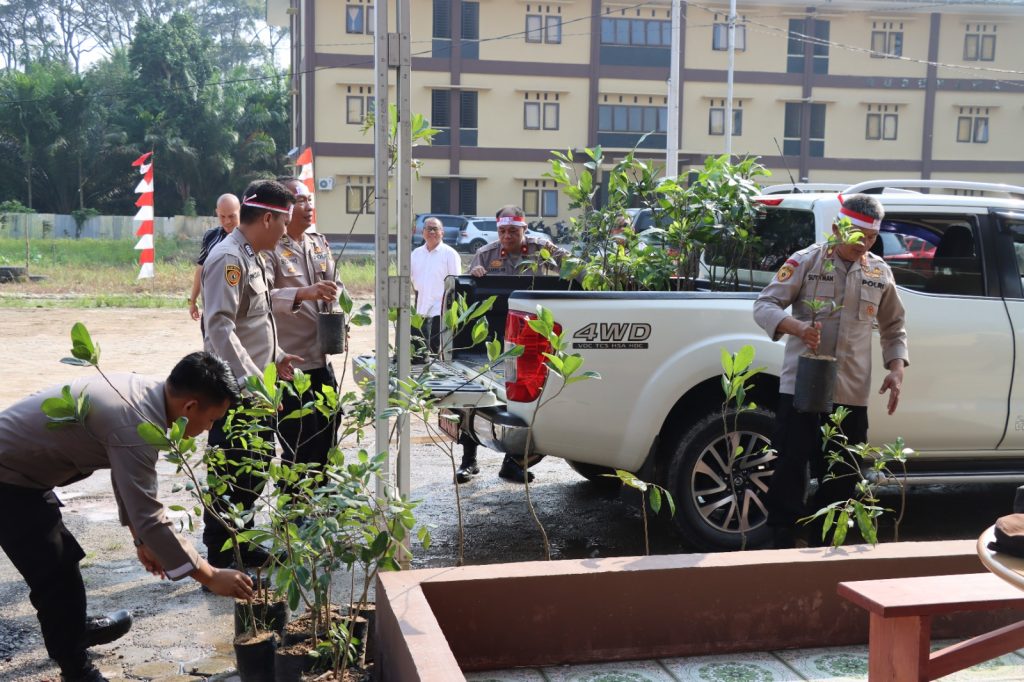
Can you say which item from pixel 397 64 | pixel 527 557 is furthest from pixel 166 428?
pixel 527 557

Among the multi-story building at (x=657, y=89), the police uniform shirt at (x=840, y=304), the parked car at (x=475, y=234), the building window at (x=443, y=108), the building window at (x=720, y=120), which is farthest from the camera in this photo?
the building window at (x=720, y=120)

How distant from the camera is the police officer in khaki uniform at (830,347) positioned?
493 cm

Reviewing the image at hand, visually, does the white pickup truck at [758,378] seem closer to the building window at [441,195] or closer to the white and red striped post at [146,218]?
the white and red striped post at [146,218]

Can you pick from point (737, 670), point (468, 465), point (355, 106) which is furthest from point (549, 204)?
point (737, 670)

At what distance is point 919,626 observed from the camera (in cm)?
305

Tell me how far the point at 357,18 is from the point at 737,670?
123ft

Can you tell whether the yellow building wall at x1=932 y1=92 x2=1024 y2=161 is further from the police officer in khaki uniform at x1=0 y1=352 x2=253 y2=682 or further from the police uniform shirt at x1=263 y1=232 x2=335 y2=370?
the police officer in khaki uniform at x1=0 y1=352 x2=253 y2=682

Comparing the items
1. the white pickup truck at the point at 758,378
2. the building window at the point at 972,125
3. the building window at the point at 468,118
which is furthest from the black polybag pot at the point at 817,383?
the building window at the point at 972,125

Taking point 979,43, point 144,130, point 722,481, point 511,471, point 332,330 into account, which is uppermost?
point 979,43

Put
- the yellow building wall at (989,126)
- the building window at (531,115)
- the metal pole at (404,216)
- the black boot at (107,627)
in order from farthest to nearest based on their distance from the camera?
the yellow building wall at (989,126) → the building window at (531,115) → the black boot at (107,627) → the metal pole at (404,216)

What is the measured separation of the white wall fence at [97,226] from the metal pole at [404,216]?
121ft

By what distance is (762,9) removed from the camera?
1626 inches

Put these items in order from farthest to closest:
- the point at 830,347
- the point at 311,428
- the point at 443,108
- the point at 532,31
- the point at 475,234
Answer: the point at 532,31
the point at 443,108
the point at 475,234
the point at 311,428
the point at 830,347

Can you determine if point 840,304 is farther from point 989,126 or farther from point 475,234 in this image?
point 989,126
